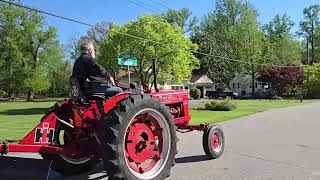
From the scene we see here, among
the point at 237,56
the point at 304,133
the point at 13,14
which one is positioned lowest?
the point at 304,133

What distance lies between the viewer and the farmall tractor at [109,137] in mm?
6582

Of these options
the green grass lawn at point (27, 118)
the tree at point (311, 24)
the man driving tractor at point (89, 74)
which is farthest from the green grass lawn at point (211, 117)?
the tree at point (311, 24)

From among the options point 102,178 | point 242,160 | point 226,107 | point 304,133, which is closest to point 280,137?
point 304,133

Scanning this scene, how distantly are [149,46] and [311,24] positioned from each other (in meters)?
75.1

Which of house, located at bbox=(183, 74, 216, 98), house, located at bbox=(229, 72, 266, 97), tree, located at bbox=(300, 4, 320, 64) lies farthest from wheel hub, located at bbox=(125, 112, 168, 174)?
tree, located at bbox=(300, 4, 320, 64)

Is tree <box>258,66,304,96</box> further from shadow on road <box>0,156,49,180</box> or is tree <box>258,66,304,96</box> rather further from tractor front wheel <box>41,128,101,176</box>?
shadow on road <box>0,156,49,180</box>

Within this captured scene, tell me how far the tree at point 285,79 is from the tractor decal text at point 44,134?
71022mm

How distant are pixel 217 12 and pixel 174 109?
82919 mm

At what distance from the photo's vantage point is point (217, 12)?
90.8m

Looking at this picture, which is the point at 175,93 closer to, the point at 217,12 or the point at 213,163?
the point at 213,163

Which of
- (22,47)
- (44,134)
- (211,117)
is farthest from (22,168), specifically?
(22,47)

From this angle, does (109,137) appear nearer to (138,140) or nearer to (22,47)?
(138,140)

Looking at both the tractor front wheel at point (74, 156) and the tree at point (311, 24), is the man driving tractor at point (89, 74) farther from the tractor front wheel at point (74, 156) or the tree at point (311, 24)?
the tree at point (311, 24)

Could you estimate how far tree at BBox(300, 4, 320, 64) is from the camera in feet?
341
